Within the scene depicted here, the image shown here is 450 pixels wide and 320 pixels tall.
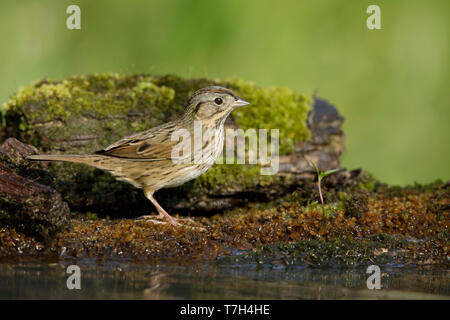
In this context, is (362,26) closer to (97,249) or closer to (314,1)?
(314,1)

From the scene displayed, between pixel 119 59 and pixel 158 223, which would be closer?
pixel 158 223

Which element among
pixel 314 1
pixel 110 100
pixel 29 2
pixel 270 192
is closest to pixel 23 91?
pixel 110 100

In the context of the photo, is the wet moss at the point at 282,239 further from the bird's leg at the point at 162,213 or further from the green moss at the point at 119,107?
the green moss at the point at 119,107

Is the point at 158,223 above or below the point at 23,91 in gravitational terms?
below

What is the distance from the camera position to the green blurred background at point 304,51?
1041 centimetres

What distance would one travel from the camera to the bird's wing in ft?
19.8

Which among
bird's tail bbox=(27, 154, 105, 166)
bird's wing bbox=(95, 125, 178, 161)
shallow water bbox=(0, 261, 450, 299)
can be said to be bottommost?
shallow water bbox=(0, 261, 450, 299)

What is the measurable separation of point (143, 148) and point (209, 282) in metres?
2.16

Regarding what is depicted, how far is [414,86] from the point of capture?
35.2 feet

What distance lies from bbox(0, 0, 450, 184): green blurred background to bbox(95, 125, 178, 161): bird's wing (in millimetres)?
4352

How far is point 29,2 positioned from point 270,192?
21.7 feet

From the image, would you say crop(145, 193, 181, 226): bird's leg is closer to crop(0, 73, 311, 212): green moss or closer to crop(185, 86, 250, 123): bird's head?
crop(0, 73, 311, 212): green moss

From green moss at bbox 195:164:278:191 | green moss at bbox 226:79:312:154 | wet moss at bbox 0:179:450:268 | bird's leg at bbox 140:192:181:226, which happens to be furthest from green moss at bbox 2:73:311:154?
wet moss at bbox 0:179:450:268

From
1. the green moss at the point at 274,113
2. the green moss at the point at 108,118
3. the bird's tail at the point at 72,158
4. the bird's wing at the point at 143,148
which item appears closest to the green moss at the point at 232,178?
the green moss at the point at 108,118
